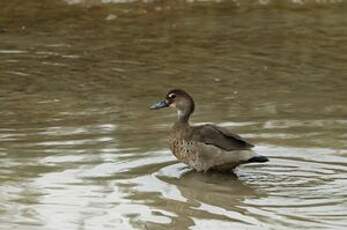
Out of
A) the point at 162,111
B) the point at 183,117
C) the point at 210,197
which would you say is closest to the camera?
the point at 210,197

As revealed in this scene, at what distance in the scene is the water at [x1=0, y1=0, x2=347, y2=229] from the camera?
7.45 m

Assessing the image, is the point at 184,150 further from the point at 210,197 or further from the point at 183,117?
the point at 210,197

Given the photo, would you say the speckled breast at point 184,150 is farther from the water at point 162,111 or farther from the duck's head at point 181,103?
the duck's head at point 181,103

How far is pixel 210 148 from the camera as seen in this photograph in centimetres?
845

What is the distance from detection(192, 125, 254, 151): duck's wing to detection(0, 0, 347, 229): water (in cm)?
28

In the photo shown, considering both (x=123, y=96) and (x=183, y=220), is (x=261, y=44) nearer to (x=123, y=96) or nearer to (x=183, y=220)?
(x=123, y=96)

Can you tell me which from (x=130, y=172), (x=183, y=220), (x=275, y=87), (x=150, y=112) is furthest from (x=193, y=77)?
(x=183, y=220)

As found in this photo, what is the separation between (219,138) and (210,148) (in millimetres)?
109

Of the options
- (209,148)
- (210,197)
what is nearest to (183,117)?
(209,148)

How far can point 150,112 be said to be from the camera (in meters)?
10.8

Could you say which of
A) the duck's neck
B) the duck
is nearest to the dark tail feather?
the duck

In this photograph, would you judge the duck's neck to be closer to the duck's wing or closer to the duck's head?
the duck's head

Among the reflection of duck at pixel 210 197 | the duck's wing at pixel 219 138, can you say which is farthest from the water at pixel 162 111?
the duck's wing at pixel 219 138

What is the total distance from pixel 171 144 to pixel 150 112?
2075mm
